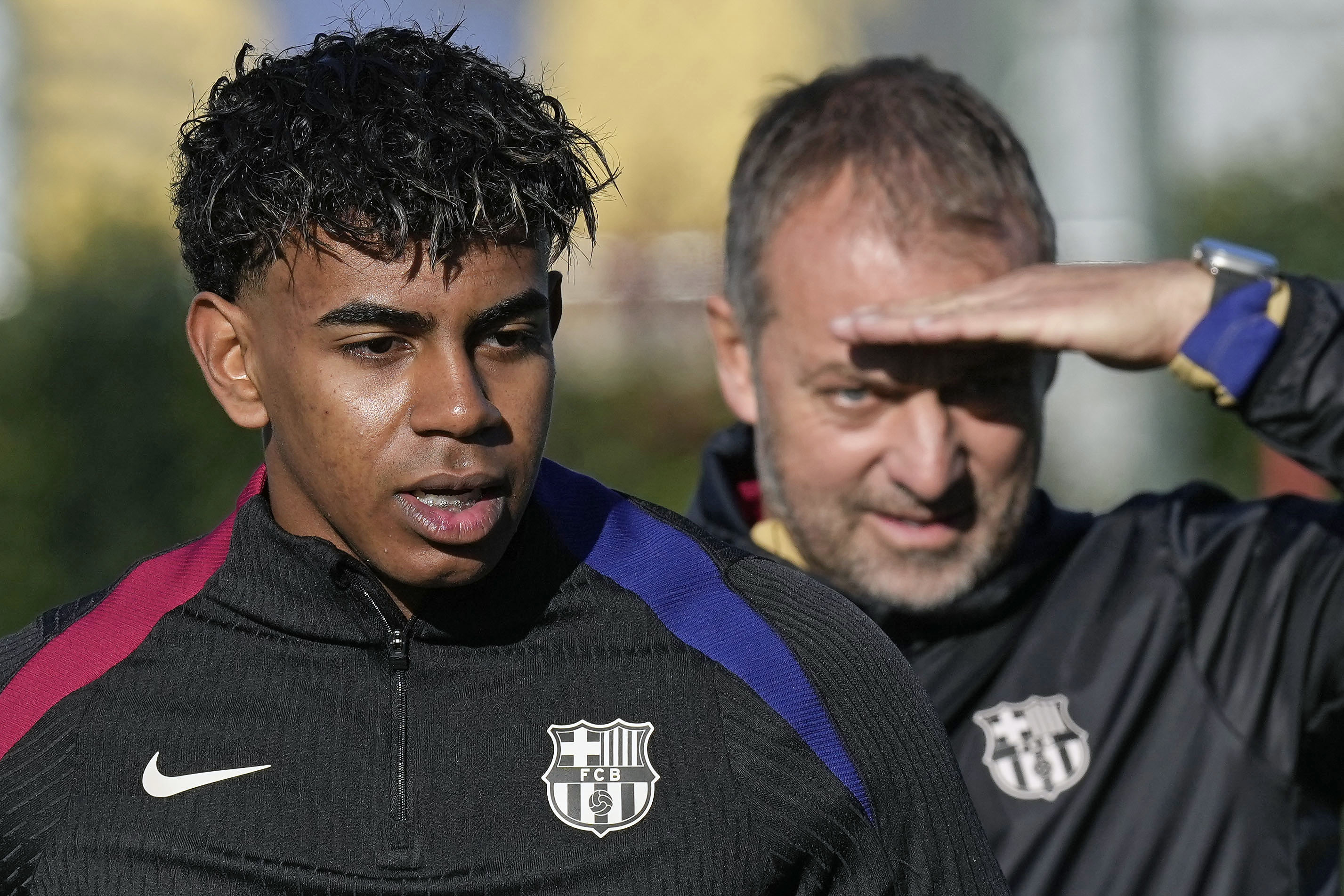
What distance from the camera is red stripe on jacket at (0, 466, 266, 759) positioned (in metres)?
2.38

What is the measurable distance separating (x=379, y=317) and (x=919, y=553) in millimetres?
1420

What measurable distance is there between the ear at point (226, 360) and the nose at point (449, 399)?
12.0 inches

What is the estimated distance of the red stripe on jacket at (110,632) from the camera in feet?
7.82

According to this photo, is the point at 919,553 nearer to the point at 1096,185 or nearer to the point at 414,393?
the point at 414,393

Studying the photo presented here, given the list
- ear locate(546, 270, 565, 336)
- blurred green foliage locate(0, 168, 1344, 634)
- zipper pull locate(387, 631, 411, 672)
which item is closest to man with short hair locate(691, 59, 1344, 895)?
ear locate(546, 270, 565, 336)

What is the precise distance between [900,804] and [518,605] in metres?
0.59

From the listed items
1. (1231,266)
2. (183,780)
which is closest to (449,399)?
(183,780)

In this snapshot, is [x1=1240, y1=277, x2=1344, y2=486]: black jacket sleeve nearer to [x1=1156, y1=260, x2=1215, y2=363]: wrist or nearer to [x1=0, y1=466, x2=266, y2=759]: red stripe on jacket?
[x1=1156, y1=260, x2=1215, y2=363]: wrist

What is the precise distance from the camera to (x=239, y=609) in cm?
243

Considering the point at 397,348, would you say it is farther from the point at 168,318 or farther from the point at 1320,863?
the point at 168,318

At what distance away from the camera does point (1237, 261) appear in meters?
3.29

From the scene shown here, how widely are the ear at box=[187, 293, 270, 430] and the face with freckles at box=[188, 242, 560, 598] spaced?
8 centimetres

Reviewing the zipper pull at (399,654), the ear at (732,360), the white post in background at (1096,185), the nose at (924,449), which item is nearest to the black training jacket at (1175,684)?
the nose at (924,449)

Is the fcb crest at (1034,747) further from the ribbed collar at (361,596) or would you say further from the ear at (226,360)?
the ear at (226,360)
